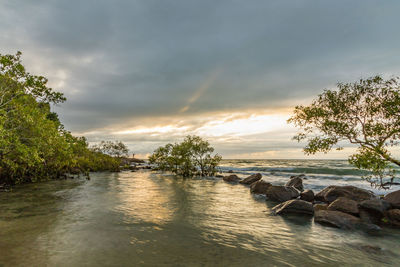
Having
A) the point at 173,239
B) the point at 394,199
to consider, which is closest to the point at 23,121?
the point at 173,239

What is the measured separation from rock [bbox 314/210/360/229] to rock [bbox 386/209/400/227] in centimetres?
234

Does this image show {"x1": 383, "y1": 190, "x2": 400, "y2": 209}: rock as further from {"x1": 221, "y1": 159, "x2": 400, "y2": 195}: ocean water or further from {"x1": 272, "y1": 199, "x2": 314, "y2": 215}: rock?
{"x1": 272, "y1": 199, "x2": 314, "y2": 215}: rock

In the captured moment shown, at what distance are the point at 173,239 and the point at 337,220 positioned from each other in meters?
8.85

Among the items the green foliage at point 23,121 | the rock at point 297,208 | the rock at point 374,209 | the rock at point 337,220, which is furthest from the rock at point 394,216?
the green foliage at point 23,121

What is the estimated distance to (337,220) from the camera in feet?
38.1

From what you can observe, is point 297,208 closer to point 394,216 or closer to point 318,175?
point 394,216

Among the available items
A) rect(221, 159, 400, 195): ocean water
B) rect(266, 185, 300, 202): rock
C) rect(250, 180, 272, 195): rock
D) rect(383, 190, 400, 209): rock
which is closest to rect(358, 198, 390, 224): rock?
rect(383, 190, 400, 209): rock

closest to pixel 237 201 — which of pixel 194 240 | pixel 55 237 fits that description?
pixel 194 240

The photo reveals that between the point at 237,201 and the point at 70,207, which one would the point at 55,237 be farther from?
the point at 237,201

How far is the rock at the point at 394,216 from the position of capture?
12047mm

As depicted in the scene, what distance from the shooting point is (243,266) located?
6.78m

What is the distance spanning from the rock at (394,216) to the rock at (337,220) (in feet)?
7.68

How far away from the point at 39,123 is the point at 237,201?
53.8 feet

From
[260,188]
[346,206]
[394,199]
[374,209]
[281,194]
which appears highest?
[394,199]
